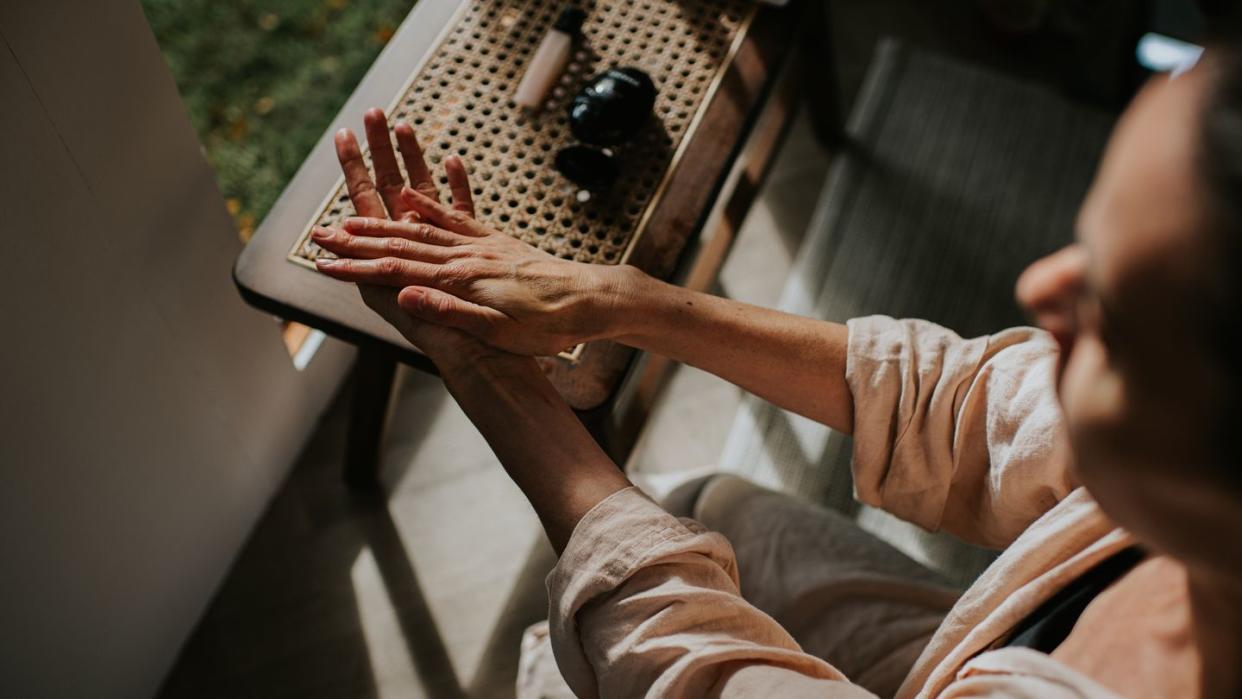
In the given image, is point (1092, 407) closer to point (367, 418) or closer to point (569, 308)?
point (569, 308)

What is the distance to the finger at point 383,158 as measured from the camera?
38.2 inches

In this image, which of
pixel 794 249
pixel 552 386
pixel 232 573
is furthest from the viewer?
pixel 794 249

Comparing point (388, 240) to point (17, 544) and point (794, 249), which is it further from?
point (794, 249)

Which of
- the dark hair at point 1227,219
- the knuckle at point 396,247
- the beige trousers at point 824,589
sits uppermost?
the dark hair at point 1227,219

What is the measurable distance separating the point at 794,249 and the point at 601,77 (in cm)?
82

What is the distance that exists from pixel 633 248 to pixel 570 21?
0.96ft

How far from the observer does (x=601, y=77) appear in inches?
39.6

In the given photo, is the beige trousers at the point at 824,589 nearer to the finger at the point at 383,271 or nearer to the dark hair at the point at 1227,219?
the finger at the point at 383,271

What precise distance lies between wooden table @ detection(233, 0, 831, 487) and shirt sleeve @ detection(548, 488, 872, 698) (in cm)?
18

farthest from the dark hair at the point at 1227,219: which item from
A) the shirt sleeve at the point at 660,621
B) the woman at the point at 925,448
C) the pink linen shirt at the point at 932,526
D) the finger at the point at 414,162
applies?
the finger at the point at 414,162

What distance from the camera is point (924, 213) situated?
1.76 metres

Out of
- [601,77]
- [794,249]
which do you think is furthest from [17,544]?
[794,249]

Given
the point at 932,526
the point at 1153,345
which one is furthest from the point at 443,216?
the point at 1153,345

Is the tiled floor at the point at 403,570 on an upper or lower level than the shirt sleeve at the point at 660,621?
lower
